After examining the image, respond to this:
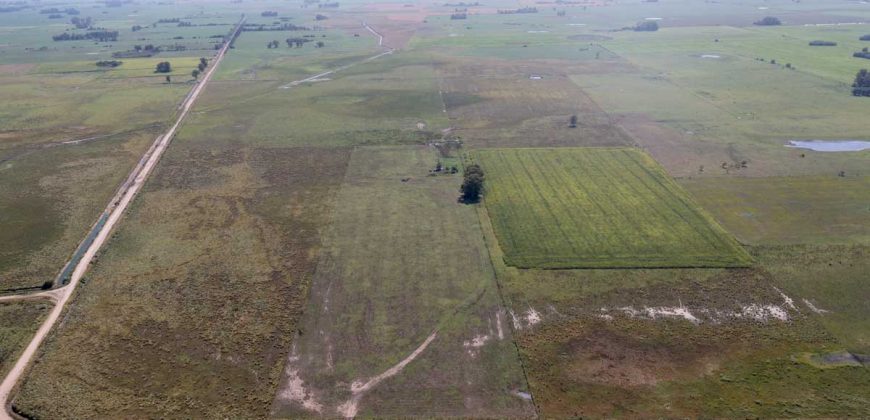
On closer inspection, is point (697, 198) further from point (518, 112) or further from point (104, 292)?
point (104, 292)

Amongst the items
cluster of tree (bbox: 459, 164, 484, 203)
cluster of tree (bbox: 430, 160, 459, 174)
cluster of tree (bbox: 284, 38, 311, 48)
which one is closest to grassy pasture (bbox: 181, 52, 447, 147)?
cluster of tree (bbox: 430, 160, 459, 174)

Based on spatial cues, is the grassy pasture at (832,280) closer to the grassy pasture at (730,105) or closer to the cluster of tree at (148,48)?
the grassy pasture at (730,105)

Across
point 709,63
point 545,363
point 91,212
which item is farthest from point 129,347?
point 709,63

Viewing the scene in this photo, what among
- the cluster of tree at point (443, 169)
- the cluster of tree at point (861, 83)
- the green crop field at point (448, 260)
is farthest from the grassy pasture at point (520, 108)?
the cluster of tree at point (861, 83)

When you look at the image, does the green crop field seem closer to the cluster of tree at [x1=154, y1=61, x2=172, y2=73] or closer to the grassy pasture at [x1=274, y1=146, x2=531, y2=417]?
the grassy pasture at [x1=274, y1=146, x2=531, y2=417]

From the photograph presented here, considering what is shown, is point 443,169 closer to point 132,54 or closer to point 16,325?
point 16,325
